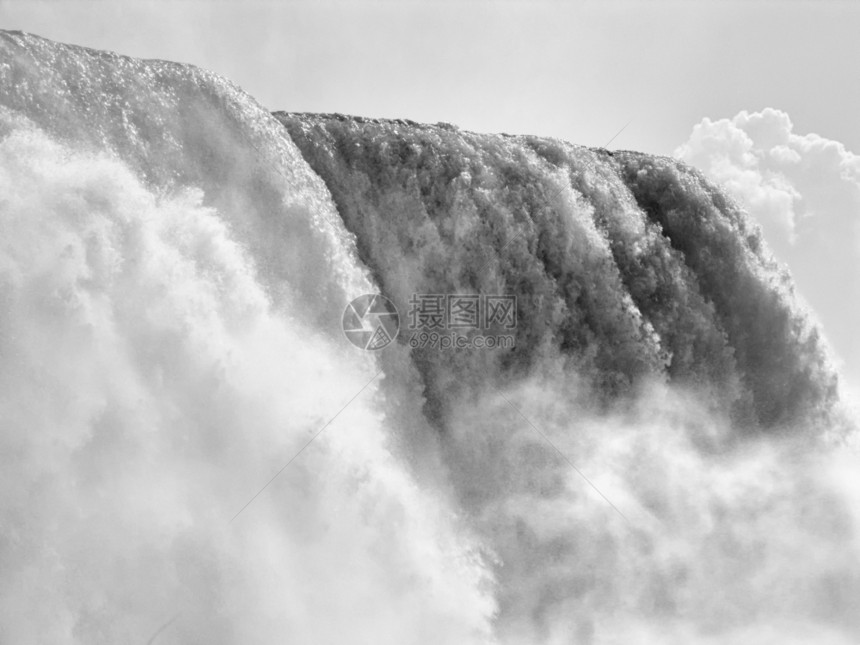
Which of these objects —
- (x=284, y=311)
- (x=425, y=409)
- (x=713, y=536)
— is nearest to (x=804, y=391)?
(x=713, y=536)

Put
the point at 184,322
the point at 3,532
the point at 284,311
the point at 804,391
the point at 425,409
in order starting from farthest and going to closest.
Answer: the point at 804,391 → the point at 425,409 → the point at 284,311 → the point at 184,322 → the point at 3,532

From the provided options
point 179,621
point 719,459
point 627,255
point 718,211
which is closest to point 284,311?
point 179,621

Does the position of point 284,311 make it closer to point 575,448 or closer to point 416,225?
point 416,225

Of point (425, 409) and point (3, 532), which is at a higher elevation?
point (425, 409)

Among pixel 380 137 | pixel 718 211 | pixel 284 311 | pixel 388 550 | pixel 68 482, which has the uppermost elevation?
pixel 718 211

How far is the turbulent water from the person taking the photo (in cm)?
674

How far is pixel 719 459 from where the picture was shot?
1087cm

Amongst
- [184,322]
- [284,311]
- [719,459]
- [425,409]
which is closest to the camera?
[184,322]

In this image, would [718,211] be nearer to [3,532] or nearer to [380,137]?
[380,137]

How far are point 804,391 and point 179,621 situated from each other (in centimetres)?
845

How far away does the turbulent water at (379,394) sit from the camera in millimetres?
6742

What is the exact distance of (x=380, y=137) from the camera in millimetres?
10156

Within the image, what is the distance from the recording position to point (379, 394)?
8.69 meters

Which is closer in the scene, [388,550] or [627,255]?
[388,550]
